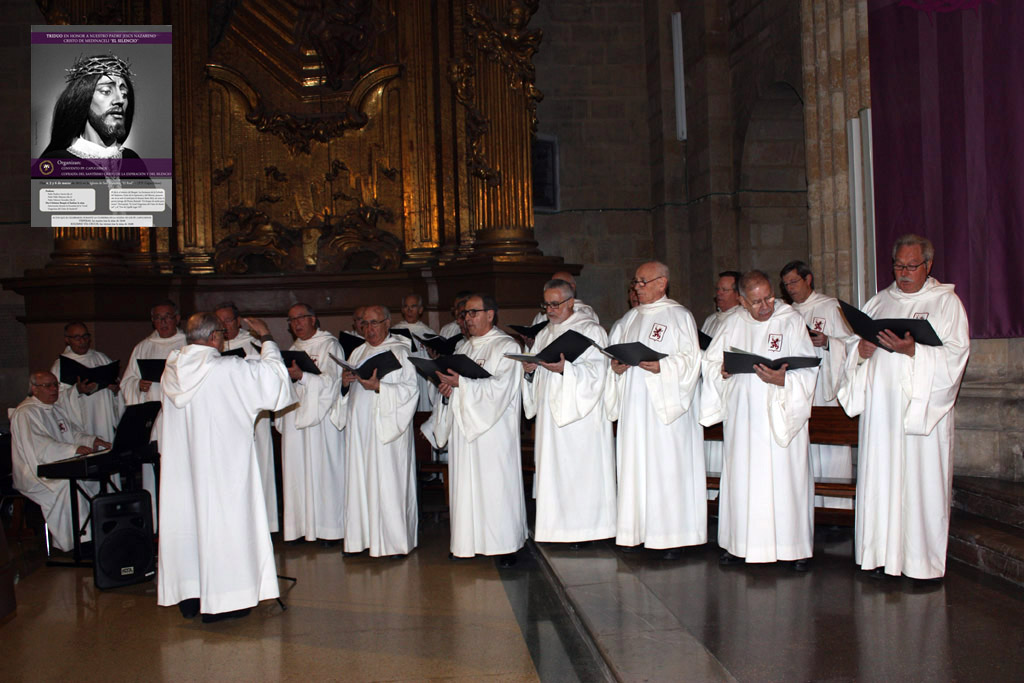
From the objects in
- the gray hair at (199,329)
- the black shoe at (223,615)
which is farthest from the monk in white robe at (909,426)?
the gray hair at (199,329)

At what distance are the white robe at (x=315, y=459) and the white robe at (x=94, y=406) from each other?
6.98 feet

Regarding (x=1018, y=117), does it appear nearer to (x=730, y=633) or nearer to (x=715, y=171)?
(x=730, y=633)

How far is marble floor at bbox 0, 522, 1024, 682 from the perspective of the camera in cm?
450

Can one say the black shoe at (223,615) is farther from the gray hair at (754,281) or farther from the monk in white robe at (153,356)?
the gray hair at (754,281)

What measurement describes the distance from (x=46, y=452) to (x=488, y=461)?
3593 millimetres

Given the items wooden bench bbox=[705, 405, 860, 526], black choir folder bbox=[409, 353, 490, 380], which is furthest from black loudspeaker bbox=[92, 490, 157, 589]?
wooden bench bbox=[705, 405, 860, 526]

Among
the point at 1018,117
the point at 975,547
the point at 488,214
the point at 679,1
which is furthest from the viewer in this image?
the point at 679,1

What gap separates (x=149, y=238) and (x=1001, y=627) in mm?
10162

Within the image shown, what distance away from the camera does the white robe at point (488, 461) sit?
6.86 metres

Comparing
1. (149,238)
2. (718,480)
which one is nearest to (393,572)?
(718,480)

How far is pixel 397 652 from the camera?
16.8ft

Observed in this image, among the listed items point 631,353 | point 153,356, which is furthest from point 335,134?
point 631,353

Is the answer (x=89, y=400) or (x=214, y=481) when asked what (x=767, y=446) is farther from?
(x=89, y=400)

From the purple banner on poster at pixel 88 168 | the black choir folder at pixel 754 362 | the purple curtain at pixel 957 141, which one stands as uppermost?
the purple banner on poster at pixel 88 168
